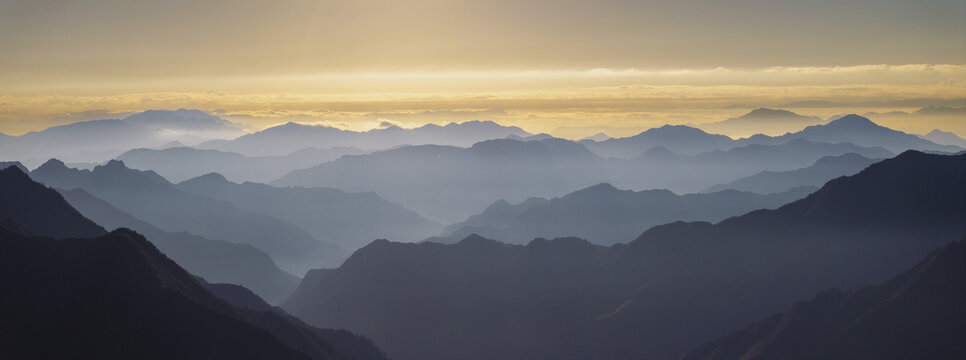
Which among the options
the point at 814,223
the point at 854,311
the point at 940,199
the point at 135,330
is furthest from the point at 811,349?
the point at 135,330

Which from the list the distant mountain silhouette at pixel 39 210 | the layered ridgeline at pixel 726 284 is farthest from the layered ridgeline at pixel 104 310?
the layered ridgeline at pixel 726 284

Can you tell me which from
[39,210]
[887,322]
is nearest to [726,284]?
[887,322]

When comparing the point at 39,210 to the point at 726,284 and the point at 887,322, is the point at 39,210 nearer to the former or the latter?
the point at 726,284

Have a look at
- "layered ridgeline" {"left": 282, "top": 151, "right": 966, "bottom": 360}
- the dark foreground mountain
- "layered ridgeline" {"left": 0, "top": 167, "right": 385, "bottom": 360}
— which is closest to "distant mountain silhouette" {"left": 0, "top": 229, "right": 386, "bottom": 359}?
"layered ridgeline" {"left": 0, "top": 167, "right": 385, "bottom": 360}

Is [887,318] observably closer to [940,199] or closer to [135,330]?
[940,199]

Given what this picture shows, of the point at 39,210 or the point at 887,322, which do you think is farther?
the point at 39,210

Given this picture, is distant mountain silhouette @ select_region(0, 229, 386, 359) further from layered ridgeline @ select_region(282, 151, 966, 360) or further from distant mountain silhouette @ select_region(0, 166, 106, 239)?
layered ridgeline @ select_region(282, 151, 966, 360)
